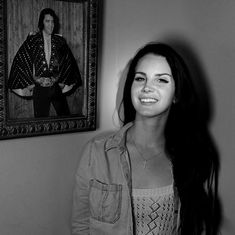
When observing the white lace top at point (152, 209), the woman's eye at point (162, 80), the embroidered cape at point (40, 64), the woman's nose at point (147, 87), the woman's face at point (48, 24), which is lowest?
the white lace top at point (152, 209)

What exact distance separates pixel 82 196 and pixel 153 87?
0.48m

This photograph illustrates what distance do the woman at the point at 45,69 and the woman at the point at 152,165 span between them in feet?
0.69

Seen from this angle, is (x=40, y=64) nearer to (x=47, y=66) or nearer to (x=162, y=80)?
(x=47, y=66)

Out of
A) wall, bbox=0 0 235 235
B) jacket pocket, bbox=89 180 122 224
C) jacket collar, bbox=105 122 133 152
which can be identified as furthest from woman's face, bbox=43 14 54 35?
jacket pocket, bbox=89 180 122 224

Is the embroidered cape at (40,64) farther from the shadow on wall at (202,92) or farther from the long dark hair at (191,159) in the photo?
the shadow on wall at (202,92)

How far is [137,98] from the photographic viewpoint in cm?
121

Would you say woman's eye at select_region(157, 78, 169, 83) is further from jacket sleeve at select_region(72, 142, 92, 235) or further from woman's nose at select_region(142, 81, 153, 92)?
jacket sleeve at select_region(72, 142, 92, 235)

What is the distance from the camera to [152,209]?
1225 mm

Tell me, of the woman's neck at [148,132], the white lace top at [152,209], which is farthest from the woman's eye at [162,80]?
the white lace top at [152,209]

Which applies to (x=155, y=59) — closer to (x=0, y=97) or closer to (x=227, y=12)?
(x=227, y=12)

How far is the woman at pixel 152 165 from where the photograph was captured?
3.99ft

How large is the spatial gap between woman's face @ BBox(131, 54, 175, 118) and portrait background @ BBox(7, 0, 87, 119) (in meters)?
0.24

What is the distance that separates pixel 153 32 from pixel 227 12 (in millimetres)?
355

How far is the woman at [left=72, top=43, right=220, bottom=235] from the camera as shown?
3.99ft
